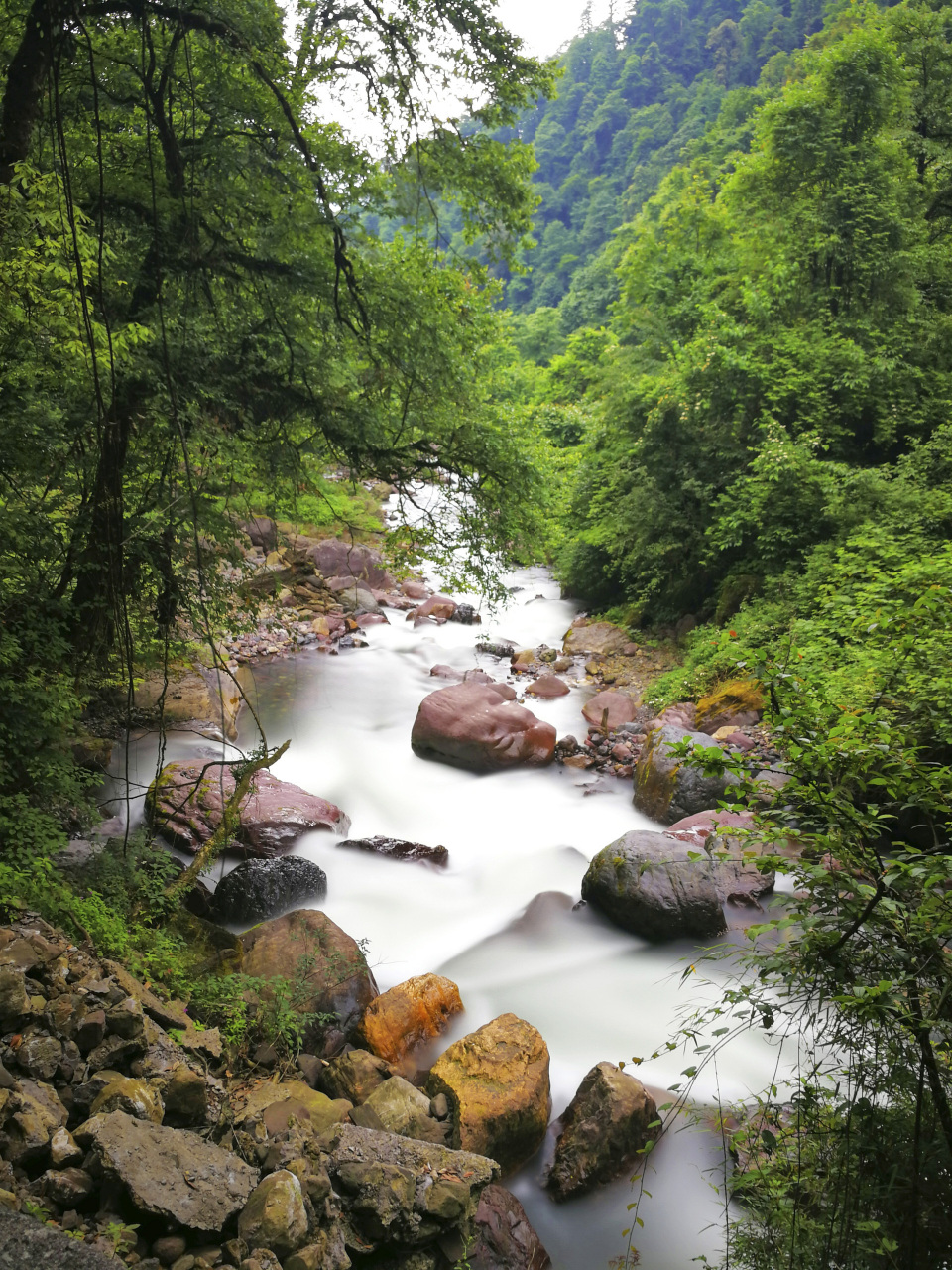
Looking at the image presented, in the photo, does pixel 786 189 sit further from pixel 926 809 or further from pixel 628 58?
pixel 628 58

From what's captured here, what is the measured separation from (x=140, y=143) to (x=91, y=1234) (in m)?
7.31

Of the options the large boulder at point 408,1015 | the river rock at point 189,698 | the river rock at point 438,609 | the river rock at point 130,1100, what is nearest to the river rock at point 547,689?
the river rock at point 438,609

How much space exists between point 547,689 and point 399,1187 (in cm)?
952

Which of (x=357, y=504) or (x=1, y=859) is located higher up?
(x=357, y=504)

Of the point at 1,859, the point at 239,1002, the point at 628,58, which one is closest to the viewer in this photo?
the point at 1,859

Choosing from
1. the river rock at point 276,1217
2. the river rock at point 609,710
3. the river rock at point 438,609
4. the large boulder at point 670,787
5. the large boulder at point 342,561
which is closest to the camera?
the river rock at point 276,1217

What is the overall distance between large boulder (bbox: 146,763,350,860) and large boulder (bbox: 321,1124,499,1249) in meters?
3.39

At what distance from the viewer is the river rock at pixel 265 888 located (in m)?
6.34

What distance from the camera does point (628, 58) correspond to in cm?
6706

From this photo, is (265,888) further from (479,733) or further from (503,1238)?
(479,733)

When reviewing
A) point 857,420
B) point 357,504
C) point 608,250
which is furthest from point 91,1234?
point 608,250

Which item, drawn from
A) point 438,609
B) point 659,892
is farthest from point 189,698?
point 438,609

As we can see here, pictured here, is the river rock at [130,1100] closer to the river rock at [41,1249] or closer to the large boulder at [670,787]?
the river rock at [41,1249]

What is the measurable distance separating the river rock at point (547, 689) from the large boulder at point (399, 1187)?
904 cm
